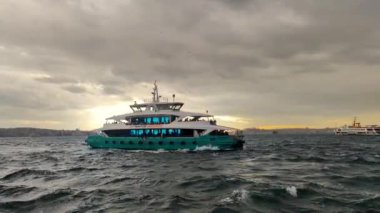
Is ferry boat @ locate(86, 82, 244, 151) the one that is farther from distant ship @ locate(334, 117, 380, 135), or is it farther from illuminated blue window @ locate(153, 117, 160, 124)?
distant ship @ locate(334, 117, 380, 135)

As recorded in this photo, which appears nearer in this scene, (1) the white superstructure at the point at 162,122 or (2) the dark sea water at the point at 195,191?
(2) the dark sea water at the point at 195,191

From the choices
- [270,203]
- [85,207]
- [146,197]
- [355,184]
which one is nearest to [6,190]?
[85,207]

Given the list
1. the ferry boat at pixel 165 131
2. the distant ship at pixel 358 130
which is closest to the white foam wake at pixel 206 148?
the ferry boat at pixel 165 131

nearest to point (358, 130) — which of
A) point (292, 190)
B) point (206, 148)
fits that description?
point (206, 148)

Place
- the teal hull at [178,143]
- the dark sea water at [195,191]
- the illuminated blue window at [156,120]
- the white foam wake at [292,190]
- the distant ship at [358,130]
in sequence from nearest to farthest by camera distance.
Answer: the dark sea water at [195,191]
the white foam wake at [292,190]
the teal hull at [178,143]
the illuminated blue window at [156,120]
the distant ship at [358,130]

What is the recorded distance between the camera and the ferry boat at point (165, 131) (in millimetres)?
49688

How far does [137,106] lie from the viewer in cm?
5631

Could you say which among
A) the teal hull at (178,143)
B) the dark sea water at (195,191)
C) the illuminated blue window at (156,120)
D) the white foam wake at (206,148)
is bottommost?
the dark sea water at (195,191)

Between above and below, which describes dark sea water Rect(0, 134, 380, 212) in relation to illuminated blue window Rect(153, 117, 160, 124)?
below

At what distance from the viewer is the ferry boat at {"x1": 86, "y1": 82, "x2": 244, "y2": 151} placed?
4969 centimetres

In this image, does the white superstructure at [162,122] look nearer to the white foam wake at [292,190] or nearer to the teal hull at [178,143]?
the teal hull at [178,143]

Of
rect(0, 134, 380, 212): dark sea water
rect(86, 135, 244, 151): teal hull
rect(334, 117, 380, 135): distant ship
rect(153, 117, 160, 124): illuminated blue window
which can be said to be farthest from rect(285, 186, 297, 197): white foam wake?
rect(334, 117, 380, 135): distant ship

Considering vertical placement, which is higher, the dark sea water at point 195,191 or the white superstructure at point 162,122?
the white superstructure at point 162,122

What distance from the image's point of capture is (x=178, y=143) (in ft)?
165
